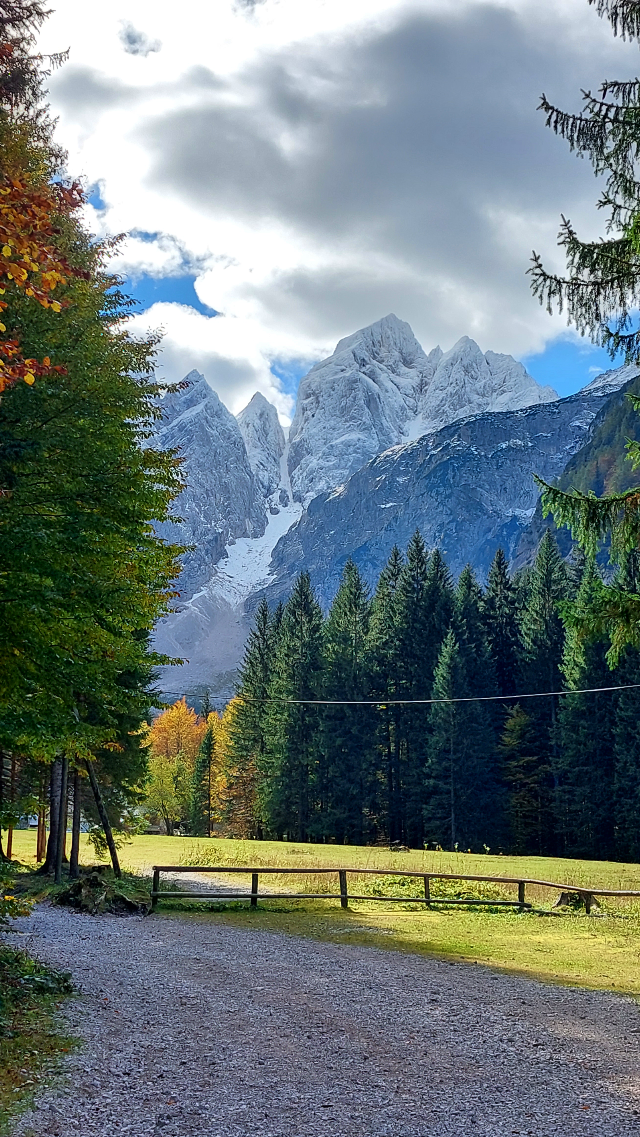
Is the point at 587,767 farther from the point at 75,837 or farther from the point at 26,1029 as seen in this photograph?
the point at 26,1029

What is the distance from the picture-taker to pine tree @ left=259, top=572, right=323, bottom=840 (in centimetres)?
5119

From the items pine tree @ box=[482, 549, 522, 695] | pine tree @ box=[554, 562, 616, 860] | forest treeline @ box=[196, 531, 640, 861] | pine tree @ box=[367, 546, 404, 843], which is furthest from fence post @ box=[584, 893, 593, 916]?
pine tree @ box=[482, 549, 522, 695]

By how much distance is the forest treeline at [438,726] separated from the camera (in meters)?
42.9

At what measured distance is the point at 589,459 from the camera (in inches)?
6171

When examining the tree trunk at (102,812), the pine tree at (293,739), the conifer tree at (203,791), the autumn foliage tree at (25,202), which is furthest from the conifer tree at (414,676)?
the autumn foliage tree at (25,202)

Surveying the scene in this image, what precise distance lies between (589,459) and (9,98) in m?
156

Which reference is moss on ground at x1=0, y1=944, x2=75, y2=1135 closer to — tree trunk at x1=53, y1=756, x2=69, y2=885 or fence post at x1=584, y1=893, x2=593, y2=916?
tree trunk at x1=53, y1=756, x2=69, y2=885

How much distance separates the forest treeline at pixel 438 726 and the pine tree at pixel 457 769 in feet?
0.29

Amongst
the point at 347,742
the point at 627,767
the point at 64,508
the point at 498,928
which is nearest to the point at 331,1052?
the point at 64,508

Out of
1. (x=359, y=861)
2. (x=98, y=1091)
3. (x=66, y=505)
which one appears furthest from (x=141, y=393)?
(x=359, y=861)

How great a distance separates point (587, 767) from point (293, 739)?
18.8 metres

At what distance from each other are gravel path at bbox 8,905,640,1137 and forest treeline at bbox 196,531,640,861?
3058 cm

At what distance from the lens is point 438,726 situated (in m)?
46.4

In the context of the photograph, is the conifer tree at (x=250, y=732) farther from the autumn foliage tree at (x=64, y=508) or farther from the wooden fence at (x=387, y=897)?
the autumn foliage tree at (x=64, y=508)
